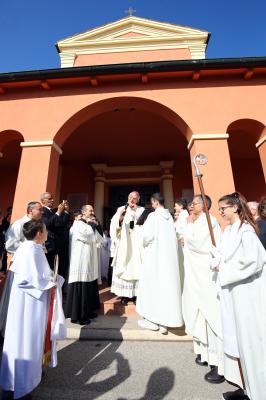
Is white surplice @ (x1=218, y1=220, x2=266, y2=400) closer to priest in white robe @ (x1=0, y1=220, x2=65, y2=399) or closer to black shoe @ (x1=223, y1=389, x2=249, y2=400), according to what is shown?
black shoe @ (x1=223, y1=389, x2=249, y2=400)

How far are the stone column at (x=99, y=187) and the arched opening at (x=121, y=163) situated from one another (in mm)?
41

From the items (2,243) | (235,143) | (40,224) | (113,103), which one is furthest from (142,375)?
(235,143)

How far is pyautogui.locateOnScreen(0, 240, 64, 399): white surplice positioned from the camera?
2078mm

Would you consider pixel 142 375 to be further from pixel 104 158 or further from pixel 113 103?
pixel 104 158

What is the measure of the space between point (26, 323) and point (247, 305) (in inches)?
81.4

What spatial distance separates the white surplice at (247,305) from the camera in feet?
6.56

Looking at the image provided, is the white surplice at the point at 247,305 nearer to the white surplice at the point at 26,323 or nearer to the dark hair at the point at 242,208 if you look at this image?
the dark hair at the point at 242,208

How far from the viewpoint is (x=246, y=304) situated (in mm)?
2086

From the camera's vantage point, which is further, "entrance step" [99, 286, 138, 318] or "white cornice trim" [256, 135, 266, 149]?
"white cornice trim" [256, 135, 266, 149]

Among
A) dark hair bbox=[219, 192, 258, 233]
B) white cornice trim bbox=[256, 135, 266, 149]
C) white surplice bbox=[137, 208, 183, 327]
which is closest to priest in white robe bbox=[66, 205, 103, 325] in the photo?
white surplice bbox=[137, 208, 183, 327]

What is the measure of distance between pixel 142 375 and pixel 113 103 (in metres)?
5.98

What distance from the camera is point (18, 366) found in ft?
6.82

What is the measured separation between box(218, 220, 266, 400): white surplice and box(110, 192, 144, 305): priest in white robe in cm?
235

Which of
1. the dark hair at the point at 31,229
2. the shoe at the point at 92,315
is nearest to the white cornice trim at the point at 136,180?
the shoe at the point at 92,315
